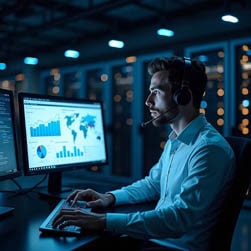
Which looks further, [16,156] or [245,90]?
[245,90]

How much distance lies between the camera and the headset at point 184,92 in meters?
1.42

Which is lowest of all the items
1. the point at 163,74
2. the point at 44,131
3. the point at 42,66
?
the point at 44,131

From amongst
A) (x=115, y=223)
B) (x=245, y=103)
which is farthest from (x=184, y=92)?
(x=245, y=103)

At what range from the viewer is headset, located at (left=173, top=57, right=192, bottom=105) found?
4.66 ft

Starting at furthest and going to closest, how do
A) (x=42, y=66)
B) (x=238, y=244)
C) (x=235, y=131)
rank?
1. (x=42, y=66)
2. (x=235, y=131)
3. (x=238, y=244)

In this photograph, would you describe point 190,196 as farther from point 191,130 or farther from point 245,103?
point 245,103

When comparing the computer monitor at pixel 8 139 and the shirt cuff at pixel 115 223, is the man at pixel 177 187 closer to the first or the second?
the shirt cuff at pixel 115 223

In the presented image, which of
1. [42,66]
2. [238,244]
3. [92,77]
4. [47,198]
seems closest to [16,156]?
[47,198]

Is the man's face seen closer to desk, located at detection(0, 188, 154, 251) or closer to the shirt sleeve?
the shirt sleeve

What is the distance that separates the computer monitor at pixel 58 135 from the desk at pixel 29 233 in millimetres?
168

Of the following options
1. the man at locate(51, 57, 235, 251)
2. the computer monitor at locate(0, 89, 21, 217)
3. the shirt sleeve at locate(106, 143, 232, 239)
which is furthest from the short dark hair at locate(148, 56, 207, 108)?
the computer monitor at locate(0, 89, 21, 217)

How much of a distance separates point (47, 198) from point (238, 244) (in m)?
2.23

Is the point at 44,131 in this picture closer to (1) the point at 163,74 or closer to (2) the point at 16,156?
(2) the point at 16,156

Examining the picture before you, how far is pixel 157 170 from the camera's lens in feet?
5.57
